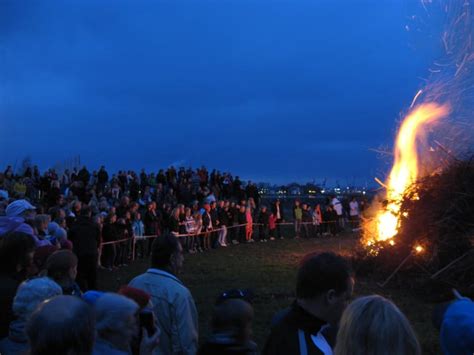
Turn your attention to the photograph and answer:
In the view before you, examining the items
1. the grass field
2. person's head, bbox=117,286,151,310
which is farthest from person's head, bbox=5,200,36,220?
person's head, bbox=117,286,151,310

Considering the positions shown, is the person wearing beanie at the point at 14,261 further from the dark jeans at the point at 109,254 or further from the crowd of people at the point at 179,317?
→ the dark jeans at the point at 109,254

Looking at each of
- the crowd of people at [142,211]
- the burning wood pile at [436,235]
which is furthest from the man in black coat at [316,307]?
the burning wood pile at [436,235]

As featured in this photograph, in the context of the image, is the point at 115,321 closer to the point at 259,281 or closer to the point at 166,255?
the point at 166,255

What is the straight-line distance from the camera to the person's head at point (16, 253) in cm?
465

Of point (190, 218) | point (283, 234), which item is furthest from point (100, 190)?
point (283, 234)

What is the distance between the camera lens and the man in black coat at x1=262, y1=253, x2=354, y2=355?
292cm

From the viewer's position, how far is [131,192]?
953 inches

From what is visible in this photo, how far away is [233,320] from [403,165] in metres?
13.7

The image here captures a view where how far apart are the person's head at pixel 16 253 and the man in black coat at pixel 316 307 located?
2682 millimetres

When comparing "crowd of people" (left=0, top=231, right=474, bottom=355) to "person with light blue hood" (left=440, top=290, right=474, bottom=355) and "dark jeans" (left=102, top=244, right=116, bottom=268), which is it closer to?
"person with light blue hood" (left=440, top=290, right=474, bottom=355)

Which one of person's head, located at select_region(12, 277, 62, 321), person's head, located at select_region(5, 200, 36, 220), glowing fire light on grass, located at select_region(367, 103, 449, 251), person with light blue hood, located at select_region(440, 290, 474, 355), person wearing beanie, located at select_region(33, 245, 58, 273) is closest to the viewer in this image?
person with light blue hood, located at select_region(440, 290, 474, 355)

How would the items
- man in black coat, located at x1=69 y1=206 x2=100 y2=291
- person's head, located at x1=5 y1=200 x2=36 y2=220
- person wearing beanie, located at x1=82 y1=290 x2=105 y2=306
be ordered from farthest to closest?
1. man in black coat, located at x1=69 y1=206 x2=100 y2=291
2. person's head, located at x1=5 y1=200 x2=36 y2=220
3. person wearing beanie, located at x1=82 y1=290 x2=105 y2=306

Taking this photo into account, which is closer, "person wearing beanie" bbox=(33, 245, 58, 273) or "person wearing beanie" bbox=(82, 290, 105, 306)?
"person wearing beanie" bbox=(82, 290, 105, 306)

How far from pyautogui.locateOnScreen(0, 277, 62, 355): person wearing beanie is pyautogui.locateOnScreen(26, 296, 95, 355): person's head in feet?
5.61
